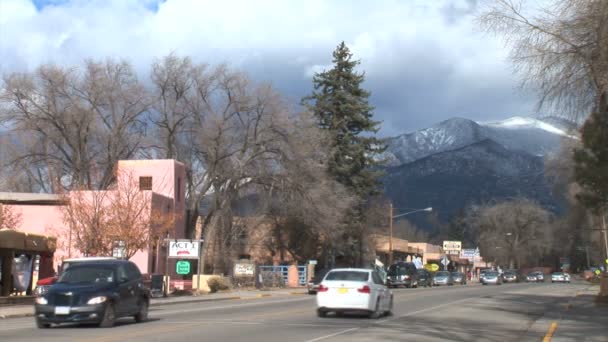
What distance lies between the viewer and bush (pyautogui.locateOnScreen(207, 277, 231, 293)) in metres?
45.2

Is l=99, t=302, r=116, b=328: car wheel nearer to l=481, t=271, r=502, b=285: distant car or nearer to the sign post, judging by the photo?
the sign post

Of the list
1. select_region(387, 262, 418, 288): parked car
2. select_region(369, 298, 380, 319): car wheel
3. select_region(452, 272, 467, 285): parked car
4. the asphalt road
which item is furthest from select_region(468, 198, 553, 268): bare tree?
select_region(369, 298, 380, 319): car wheel

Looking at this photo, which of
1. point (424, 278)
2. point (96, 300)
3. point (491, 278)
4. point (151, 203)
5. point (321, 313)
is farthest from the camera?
point (491, 278)

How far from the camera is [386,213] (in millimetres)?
78438

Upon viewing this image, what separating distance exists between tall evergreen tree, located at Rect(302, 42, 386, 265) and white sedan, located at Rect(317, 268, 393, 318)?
130ft

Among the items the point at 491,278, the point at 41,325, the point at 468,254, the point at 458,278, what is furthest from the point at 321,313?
the point at 468,254

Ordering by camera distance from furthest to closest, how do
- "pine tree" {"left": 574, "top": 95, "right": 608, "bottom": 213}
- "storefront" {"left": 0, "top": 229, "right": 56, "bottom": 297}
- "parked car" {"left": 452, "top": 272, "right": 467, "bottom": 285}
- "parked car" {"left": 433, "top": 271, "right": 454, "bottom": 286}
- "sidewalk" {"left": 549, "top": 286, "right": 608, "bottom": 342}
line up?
1. "parked car" {"left": 452, "top": 272, "right": 467, "bottom": 285}
2. "parked car" {"left": 433, "top": 271, "right": 454, "bottom": 286}
3. "storefront" {"left": 0, "top": 229, "right": 56, "bottom": 297}
4. "pine tree" {"left": 574, "top": 95, "right": 608, "bottom": 213}
5. "sidewalk" {"left": 549, "top": 286, "right": 608, "bottom": 342}

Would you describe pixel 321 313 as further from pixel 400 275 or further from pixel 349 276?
pixel 400 275

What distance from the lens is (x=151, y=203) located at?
42.5m

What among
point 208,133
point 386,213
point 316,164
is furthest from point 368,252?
point 208,133

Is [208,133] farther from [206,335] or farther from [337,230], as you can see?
[206,335]

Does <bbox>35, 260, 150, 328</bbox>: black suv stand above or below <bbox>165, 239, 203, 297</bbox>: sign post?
below

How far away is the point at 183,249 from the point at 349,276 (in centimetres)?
1804

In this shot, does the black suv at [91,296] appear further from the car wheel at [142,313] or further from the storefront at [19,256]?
the storefront at [19,256]
